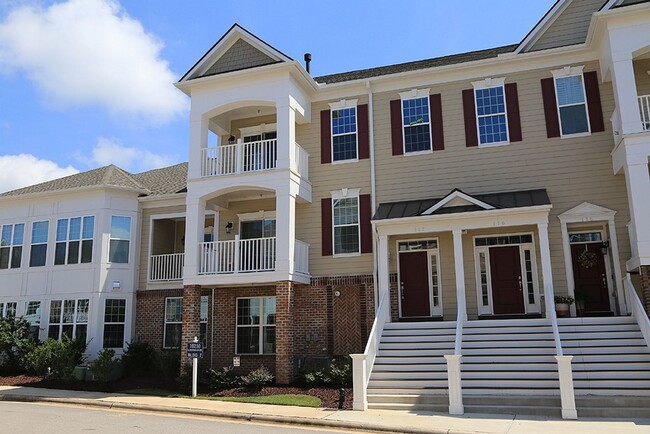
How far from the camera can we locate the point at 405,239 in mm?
17391

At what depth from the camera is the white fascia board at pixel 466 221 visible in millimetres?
15047

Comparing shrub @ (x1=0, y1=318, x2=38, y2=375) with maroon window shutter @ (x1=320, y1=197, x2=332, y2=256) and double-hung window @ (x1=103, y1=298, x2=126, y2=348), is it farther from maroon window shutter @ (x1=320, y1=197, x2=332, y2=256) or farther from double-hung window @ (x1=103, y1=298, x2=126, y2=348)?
maroon window shutter @ (x1=320, y1=197, x2=332, y2=256)

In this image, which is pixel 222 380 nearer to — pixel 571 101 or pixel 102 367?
pixel 102 367

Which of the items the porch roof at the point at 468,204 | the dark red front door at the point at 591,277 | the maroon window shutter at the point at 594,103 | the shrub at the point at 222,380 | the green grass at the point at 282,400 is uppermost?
the maroon window shutter at the point at 594,103

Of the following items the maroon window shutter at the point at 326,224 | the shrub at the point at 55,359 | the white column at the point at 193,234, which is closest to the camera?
the white column at the point at 193,234

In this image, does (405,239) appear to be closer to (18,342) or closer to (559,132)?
(559,132)

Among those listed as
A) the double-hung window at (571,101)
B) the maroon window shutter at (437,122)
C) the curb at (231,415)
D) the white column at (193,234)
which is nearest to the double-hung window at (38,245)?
the curb at (231,415)

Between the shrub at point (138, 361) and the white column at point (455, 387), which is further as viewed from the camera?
the shrub at point (138, 361)

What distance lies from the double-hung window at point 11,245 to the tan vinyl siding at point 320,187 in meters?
11.4

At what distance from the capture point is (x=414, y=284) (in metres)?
17.1

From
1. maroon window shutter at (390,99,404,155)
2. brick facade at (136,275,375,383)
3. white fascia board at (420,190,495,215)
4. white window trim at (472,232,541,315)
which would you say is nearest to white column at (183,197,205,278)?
brick facade at (136,275,375,383)

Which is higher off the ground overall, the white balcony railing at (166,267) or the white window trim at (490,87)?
the white window trim at (490,87)

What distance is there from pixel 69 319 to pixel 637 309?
18018mm

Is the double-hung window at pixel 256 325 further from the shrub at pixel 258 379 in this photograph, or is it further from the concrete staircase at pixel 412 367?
the concrete staircase at pixel 412 367
